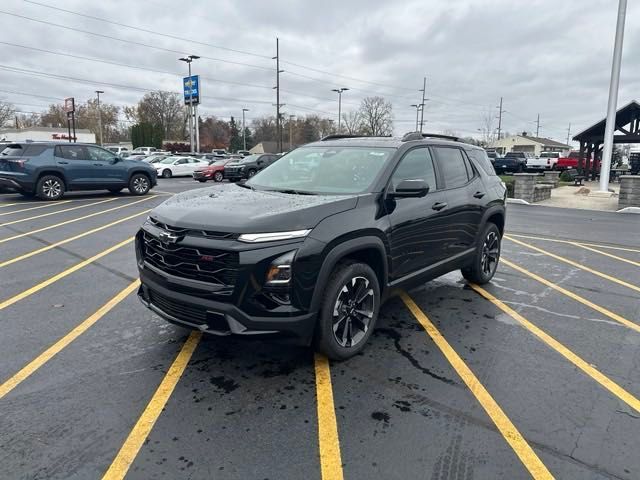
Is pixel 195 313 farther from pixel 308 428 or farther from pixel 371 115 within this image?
pixel 371 115

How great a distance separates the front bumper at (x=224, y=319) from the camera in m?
3.00

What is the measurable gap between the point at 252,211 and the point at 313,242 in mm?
514

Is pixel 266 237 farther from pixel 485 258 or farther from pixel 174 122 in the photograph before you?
pixel 174 122

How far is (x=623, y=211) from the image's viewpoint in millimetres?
14078

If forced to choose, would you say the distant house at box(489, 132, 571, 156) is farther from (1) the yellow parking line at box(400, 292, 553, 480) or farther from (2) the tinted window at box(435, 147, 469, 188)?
(1) the yellow parking line at box(400, 292, 553, 480)

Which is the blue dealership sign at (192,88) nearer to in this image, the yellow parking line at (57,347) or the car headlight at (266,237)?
the yellow parking line at (57,347)

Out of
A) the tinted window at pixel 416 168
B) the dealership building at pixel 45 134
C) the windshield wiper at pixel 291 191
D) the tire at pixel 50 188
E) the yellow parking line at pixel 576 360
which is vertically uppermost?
the dealership building at pixel 45 134

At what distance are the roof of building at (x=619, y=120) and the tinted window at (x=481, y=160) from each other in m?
22.7

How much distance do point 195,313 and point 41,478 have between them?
4.05 feet

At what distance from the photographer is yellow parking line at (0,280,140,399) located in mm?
3197

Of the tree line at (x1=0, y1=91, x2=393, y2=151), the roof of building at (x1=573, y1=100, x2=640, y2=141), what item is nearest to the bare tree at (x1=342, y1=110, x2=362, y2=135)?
the tree line at (x1=0, y1=91, x2=393, y2=151)

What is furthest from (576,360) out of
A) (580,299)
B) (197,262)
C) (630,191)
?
(630,191)

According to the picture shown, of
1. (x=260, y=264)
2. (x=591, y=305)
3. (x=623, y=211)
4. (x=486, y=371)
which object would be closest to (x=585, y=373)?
(x=486, y=371)

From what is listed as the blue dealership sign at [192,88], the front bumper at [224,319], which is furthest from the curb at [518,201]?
the blue dealership sign at [192,88]
